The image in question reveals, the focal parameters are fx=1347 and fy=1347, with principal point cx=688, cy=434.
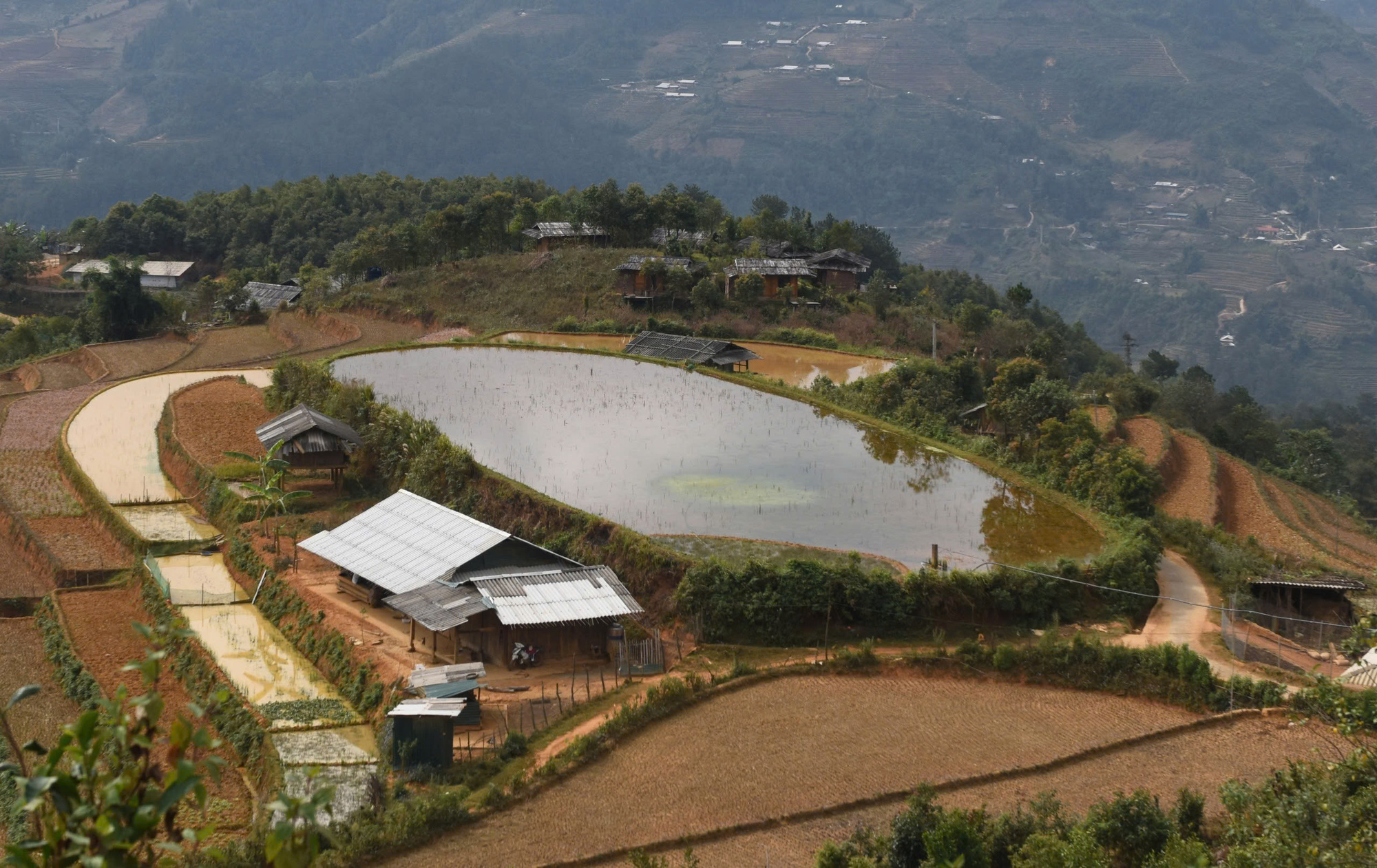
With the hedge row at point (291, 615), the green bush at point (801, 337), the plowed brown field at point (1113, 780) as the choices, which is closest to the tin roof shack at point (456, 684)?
the hedge row at point (291, 615)

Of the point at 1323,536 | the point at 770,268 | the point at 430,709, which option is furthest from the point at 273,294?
the point at 430,709

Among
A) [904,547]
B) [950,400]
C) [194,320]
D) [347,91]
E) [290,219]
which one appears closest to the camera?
[904,547]

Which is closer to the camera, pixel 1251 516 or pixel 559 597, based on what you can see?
pixel 559 597

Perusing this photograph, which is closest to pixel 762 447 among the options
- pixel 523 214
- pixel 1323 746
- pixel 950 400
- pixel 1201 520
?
pixel 950 400

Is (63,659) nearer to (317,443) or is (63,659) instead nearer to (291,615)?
(291,615)

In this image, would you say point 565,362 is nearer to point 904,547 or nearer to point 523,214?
point 904,547

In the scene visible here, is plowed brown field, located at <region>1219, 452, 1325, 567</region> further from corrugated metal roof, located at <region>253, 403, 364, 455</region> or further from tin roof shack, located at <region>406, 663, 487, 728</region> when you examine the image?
corrugated metal roof, located at <region>253, 403, 364, 455</region>
